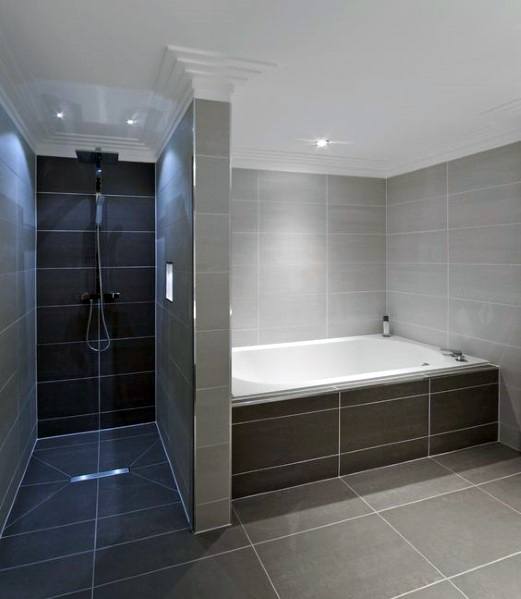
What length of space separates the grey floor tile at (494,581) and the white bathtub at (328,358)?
1537mm

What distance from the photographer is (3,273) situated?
221cm

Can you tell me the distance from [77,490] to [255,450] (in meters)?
1.15

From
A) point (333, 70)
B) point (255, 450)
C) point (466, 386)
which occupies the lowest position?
point (255, 450)

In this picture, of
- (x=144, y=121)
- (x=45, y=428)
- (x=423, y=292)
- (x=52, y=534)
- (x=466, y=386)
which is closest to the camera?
(x=52, y=534)

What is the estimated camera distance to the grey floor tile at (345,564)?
178 centimetres

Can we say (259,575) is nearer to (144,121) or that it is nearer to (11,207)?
(11,207)

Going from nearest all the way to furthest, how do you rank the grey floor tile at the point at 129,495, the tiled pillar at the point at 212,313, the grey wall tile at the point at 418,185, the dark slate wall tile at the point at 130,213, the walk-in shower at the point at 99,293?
the tiled pillar at the point at 212,313 → the grey floor tile at the point at 129,495 → the walk-in shower at the point at 99,293 → the dark slate wall tile at the point at 130,213 → the grey wall tile at the point at 418,185

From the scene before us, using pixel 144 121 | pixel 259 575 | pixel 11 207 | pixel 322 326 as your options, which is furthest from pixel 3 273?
pixel 322 326

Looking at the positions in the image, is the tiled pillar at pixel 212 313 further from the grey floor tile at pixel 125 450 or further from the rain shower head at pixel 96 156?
the rain shower head at pixel 96 156

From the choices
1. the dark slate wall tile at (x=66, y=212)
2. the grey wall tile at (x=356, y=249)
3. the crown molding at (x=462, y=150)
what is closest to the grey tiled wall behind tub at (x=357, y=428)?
the grey wall tile at (x=356, y=249)

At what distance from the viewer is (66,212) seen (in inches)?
130

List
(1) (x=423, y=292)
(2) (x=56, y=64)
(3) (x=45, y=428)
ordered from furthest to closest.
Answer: (1) (x=423, y=292)
(3) (x=45, y=428)
(2) (x=56, y=64)

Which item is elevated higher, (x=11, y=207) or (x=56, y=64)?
(x=56, y=64)

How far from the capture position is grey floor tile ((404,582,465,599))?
68.2 inches
